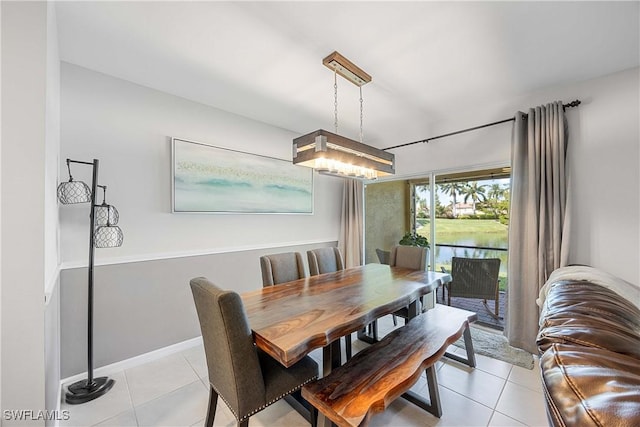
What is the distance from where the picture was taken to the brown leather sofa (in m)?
0.54

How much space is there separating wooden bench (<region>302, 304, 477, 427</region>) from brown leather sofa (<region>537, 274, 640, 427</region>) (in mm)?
695

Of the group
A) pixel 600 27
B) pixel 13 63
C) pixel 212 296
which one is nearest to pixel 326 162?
pixel 212 296

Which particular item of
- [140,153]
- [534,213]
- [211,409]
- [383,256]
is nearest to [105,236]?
[140,153]

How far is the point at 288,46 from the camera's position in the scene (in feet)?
6.42

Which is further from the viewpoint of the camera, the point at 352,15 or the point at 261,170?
the point at 261,170

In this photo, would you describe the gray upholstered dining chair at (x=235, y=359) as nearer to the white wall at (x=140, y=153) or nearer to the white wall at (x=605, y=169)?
the white wall at (x=140, y=153)

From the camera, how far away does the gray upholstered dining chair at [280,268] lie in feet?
7.82

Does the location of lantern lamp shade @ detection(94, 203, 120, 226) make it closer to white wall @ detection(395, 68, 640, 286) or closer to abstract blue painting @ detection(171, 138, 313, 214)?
abstract blue painting @ detection(171, 138, 313, 214)

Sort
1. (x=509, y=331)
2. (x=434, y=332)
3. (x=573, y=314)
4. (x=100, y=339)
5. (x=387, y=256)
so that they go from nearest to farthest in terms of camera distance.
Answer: (x=573, y=314), (x=434, y=332), (x=100, y=339), (x=509, y=331), (x=387, y=256)

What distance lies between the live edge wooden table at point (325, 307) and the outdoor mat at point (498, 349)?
34.2 inches

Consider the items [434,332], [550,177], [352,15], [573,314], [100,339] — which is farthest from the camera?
[550,177]

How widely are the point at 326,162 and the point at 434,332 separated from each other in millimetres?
1548

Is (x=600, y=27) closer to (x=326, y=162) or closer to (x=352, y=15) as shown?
(x=352, y=15)

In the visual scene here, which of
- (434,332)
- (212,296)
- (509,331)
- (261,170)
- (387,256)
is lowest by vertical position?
(509,331)
